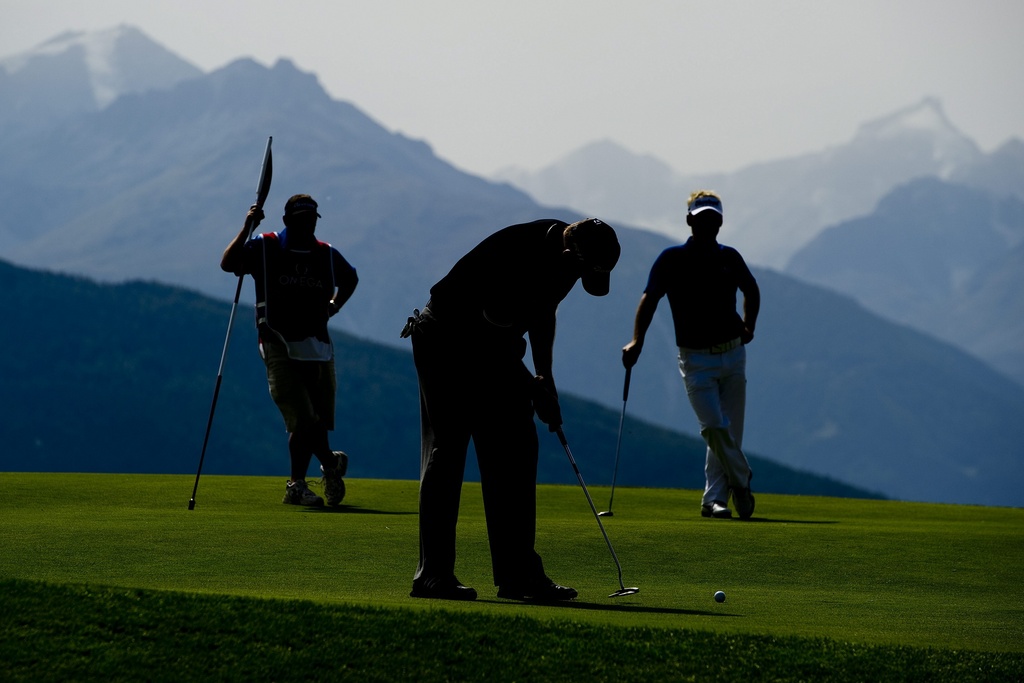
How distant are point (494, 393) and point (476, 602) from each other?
1.05 m

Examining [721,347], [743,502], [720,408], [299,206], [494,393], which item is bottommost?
[743,502]

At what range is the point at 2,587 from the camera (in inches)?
230

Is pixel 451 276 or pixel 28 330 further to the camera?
pixel 28 330

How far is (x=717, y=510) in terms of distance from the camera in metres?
12.6

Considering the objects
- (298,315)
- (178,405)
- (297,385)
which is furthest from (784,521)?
(178,405)

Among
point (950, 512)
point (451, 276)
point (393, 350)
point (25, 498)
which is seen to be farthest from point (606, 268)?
point (393, 350)

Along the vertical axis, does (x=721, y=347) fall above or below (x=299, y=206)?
below

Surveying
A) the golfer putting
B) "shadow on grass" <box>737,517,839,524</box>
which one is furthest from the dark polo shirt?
the golfer putting

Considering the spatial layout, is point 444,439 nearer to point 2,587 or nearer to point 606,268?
point 606,268

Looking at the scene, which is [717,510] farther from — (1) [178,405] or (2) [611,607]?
(1) [178,405]

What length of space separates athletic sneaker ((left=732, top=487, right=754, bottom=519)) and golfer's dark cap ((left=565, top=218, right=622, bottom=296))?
20.1 ft

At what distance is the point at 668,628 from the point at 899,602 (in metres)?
2.42

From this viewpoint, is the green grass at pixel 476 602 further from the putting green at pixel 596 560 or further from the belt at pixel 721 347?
Answer: the belt at pixel 721 347

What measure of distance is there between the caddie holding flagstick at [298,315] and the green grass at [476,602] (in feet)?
1.68
